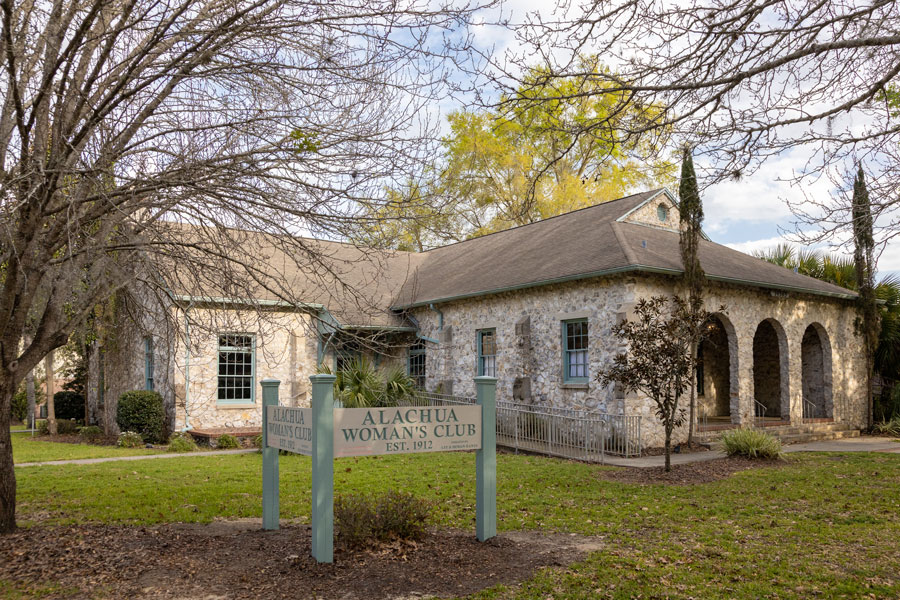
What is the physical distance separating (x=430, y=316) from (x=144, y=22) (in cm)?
1494

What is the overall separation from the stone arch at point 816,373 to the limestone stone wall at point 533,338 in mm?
7556

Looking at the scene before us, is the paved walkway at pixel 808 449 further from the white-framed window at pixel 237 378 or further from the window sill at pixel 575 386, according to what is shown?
the white-framed window at pixel 237 378

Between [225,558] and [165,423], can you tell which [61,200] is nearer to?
[225,558]

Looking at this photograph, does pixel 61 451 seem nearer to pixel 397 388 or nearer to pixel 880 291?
pixel 397 388

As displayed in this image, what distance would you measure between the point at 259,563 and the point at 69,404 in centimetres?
2100

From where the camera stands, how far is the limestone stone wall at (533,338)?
599 inches

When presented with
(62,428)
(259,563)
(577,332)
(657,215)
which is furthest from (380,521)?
(62,428)

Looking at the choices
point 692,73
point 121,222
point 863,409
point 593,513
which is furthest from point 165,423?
point 863,409

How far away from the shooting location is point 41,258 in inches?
273

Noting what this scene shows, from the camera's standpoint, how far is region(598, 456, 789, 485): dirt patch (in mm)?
11250

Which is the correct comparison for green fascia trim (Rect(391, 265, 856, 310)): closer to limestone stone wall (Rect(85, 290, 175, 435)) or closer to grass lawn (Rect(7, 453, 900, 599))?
grass lawn (Rect(7, 453, 900, 599))

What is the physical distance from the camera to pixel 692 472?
11820 mm

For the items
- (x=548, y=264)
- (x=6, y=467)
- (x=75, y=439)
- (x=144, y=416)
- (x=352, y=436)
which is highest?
(x=548, y=264)

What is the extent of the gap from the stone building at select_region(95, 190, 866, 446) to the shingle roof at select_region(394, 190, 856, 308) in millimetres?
55
